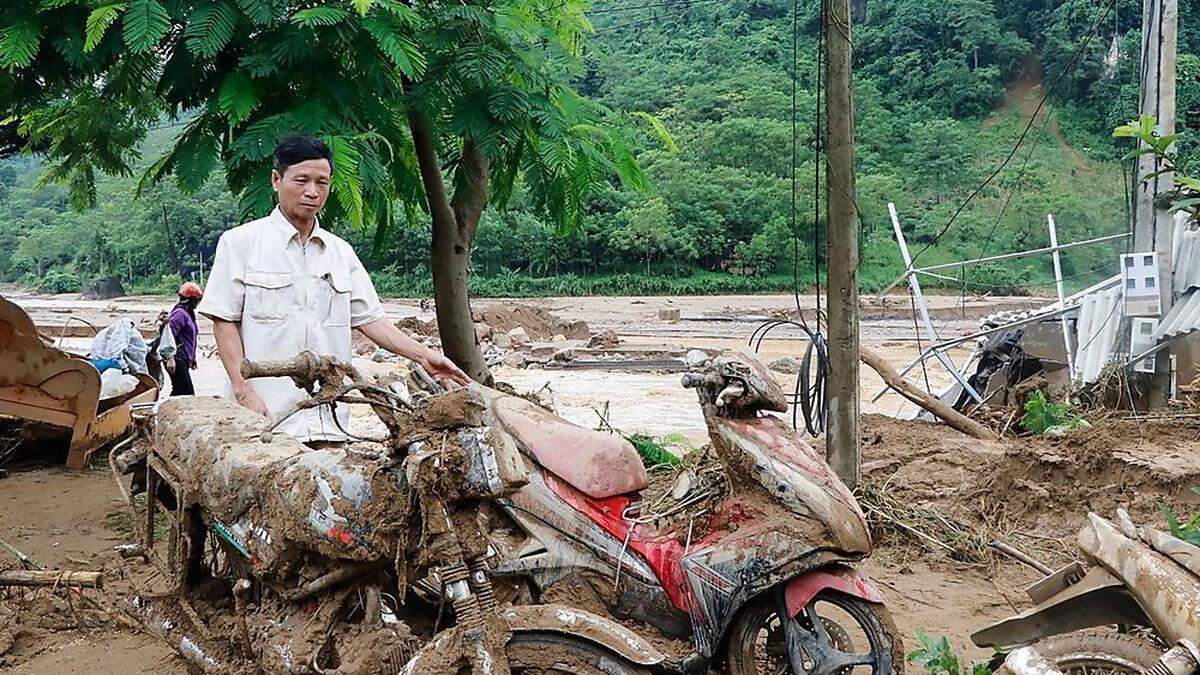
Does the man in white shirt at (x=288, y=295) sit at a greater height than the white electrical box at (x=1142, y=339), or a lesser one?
greater

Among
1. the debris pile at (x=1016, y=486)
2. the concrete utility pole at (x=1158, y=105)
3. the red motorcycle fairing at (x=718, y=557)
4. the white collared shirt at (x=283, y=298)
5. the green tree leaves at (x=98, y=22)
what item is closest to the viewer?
the red motorcycle fairing at (x=718, y=557)

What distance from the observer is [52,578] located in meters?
4.37

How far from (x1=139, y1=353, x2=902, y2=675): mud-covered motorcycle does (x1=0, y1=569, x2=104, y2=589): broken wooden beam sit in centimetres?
56

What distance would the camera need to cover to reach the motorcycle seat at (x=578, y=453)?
3.90 meters

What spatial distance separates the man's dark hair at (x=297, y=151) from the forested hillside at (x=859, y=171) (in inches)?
1380

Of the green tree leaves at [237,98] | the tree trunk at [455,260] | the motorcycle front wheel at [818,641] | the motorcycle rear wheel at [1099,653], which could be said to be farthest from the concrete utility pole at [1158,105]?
the green tree leaves at [237,98]

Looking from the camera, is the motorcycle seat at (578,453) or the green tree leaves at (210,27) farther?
the green tree leaves at (210,27)

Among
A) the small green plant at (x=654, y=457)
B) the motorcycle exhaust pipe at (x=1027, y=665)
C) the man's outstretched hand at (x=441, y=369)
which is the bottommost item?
the small green plant at (x=654, y=457)

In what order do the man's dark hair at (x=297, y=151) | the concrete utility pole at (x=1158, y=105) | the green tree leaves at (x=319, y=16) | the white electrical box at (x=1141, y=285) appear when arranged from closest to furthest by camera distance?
the man's dark hair at (x=297, y=151) < the green tree leaves at (x=319, y=16) < the white electrical box at (x=1141, y=285) < the concrete utility pole at (x=1158, y=105)

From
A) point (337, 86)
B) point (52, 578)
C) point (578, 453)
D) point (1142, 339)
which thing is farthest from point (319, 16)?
point (1142, 339)

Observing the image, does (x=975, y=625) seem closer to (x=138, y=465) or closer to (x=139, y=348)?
(x=138, y=465)

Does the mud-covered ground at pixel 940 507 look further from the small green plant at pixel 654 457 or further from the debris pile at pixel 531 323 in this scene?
the debris pile at pixel 531 323

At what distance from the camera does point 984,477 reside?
22.9 ft

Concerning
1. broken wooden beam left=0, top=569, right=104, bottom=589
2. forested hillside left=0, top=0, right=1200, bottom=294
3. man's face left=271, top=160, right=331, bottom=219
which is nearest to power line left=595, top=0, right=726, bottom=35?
forested hillside left=0, top=0, right=1200, bottom=294
